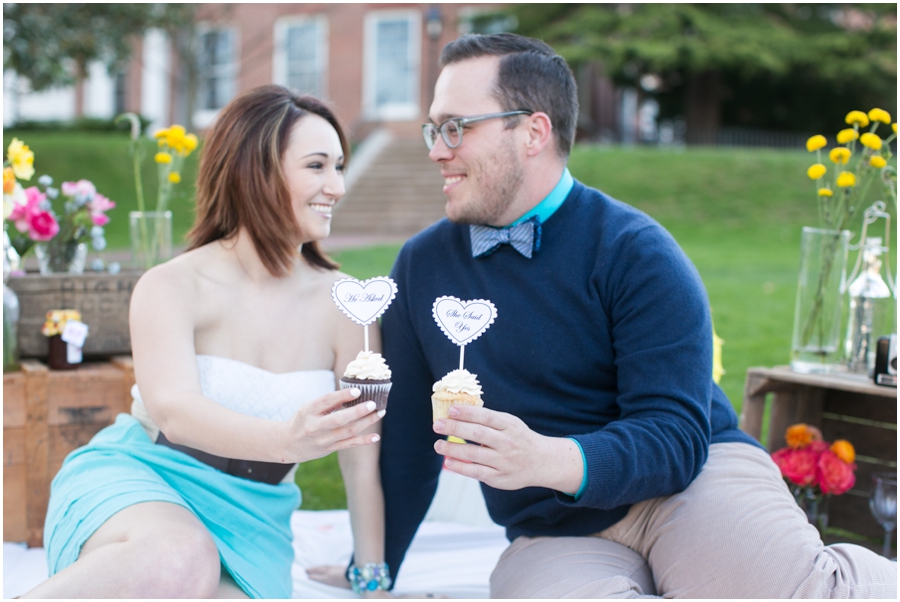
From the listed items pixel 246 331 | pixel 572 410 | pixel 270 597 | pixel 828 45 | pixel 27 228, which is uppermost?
pixel 828 45

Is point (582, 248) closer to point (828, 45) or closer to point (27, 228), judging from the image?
point (27, 228)

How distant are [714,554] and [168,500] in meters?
1.36

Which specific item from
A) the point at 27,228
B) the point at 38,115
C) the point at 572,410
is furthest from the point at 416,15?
the point at 572,410

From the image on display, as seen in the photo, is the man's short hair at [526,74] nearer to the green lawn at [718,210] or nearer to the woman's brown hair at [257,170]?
the woman's brown hair at [257,170]

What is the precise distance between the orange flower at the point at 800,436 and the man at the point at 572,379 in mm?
782

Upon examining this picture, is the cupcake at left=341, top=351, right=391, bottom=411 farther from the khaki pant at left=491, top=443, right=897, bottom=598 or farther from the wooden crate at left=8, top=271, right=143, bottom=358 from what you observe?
the wooden crate at left=8, top=271, right=143, bottom=358

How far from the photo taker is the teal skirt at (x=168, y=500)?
207 cm

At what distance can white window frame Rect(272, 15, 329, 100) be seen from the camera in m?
18.7

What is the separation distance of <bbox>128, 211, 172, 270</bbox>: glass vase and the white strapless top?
1.30 metres

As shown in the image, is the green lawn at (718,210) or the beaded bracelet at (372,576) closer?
the beaded bracelet at (372,576)

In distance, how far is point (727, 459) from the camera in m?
2.21

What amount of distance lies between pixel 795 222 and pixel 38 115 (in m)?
19.1

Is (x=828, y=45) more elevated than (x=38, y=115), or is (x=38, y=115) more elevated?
(x=828, y=45)

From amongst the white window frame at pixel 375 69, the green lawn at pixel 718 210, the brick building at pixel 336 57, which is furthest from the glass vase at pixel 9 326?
the white window frame at pixel 375 69
